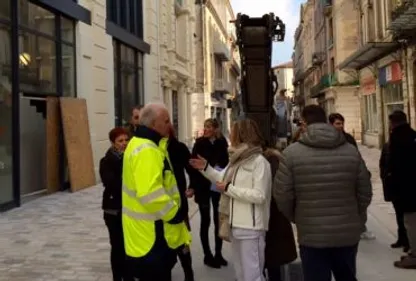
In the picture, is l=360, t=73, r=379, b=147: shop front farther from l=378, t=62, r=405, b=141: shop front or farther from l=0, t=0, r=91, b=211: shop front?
l=0, t=0, r=91, b=211: shop front

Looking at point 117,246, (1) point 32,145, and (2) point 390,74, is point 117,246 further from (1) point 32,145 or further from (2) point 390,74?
(2) point 390,74

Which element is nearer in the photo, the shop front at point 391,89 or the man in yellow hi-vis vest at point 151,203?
the man in yellow hi-vis vest at point 151,203

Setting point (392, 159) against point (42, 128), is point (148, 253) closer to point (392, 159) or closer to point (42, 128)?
point (392, 159)

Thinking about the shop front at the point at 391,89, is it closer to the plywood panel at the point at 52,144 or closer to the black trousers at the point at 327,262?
the plywood panel at the point at 52,144

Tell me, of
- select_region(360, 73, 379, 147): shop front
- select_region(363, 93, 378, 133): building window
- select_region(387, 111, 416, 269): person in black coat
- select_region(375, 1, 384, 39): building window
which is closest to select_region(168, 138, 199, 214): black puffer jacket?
select_region(387, 111, 416, 269): person in black coat

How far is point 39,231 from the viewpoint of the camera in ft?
26.1

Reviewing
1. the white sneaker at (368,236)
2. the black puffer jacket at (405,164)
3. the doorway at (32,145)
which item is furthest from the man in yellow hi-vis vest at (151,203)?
the doorway at (32,145)

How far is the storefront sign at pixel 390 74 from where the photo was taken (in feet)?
66.9

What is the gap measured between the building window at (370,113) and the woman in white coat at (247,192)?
23.2 metres

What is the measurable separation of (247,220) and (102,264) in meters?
2.73

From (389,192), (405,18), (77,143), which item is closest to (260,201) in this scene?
(389,192)

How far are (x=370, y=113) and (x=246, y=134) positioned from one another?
25.1 meters

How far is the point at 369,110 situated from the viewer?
91.0 ft

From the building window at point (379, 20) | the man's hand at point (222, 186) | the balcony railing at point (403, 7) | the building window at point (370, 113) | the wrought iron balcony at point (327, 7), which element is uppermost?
the wrought iron balcony at point (327, 7)
